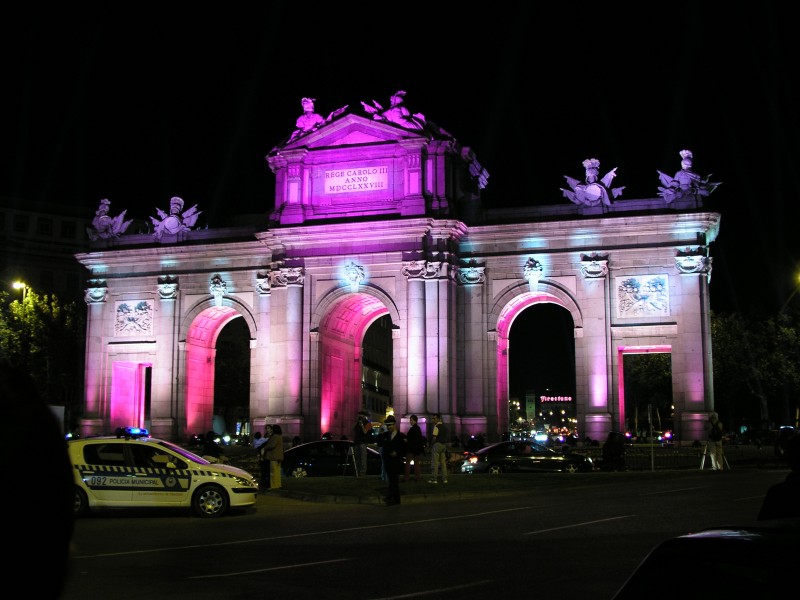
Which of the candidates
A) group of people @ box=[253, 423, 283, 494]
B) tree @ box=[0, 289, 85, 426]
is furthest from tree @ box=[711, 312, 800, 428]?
group of people @ box=[253, 423, 283, 494]

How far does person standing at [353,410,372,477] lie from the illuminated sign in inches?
748

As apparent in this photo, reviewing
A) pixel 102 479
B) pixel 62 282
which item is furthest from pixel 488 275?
pixel 62 282

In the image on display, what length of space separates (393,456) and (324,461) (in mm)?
9921

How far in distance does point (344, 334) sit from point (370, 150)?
1032 cm

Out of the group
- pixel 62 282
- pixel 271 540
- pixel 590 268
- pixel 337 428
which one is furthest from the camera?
pixel 62 282

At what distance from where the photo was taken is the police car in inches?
816

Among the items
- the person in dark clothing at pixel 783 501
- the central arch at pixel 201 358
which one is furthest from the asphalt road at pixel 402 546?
the central arch at pixel 201 358

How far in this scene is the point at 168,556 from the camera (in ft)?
46.9

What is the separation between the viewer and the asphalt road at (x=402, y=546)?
11.4m

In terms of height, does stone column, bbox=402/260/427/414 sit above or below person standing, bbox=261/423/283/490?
above

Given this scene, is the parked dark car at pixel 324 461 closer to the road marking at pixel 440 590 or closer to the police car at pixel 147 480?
the police car at pixel 147 480

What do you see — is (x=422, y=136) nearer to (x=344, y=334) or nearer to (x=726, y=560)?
(x=344, y=334)

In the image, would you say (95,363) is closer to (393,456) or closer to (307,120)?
(307,120)

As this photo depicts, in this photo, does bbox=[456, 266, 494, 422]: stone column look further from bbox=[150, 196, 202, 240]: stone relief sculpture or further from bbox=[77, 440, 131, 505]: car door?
bbox=[77, 440, 131, 505]: car door
